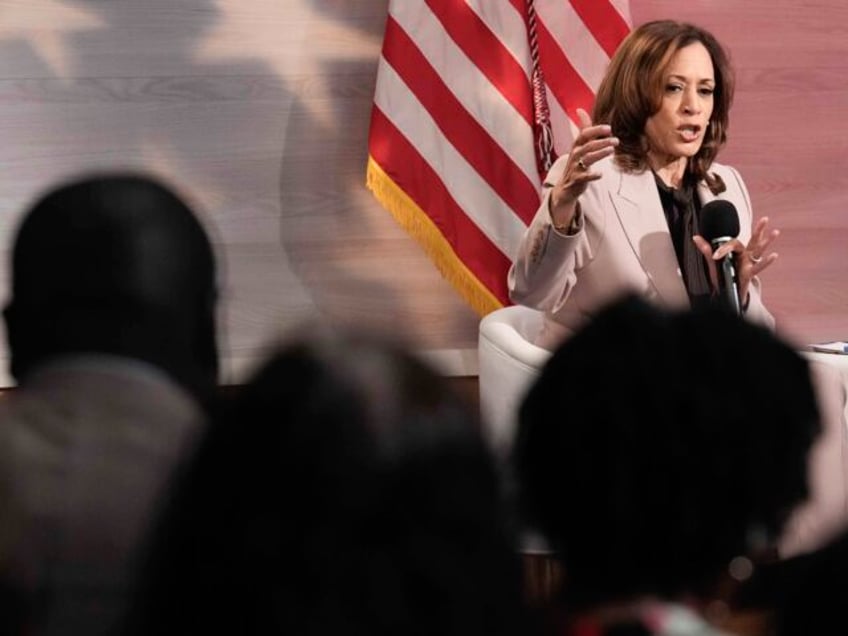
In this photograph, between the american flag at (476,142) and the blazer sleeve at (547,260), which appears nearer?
the blazer sleeve at (547,260)

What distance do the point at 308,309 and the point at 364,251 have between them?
0.78 feet

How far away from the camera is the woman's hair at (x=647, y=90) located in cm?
382

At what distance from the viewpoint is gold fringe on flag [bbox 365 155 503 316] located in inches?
168

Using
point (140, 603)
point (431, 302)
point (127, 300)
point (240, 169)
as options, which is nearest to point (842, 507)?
point (431, 302)

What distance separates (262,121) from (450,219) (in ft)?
2.00

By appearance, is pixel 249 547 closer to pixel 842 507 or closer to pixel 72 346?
pixel 72 346

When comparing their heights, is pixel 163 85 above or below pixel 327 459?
above

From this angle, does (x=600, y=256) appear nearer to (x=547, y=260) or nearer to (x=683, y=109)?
(x=547, y=260)

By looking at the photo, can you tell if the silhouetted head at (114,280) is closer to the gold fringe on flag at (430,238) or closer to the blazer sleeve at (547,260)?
→ the blazer sleeve at (547,260)

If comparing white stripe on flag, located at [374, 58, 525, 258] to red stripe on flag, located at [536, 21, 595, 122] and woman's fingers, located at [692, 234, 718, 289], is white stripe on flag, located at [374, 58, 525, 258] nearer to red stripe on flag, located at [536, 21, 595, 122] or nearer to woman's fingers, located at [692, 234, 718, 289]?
red stripe on flag, located at [536, 21, 595, 122]

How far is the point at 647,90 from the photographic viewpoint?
12.5ft

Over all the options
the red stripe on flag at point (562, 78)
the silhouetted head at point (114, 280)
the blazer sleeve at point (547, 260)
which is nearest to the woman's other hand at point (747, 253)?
the blazer sleeve at point (547, 260)

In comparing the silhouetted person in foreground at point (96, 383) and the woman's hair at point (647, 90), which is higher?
the woman's hair at point (647, 90)

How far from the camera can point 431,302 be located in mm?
4434
